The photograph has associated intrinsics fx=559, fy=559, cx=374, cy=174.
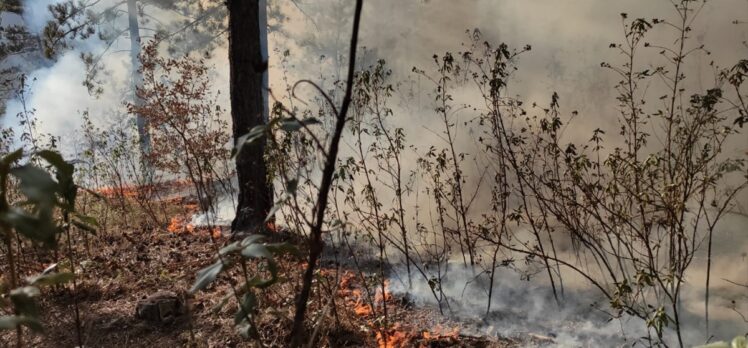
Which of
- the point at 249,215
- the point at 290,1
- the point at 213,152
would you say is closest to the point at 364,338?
the point at 249,215

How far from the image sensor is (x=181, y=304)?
388 cm

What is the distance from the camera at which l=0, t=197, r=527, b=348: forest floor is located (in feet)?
11.2

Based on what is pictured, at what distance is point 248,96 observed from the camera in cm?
571

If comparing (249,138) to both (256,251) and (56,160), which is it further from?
(56,160)

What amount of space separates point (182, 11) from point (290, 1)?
11.7ft

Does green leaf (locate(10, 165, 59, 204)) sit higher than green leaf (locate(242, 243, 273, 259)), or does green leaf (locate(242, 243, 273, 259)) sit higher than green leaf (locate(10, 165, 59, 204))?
green leaf (locate(10, 165, 59, 204))

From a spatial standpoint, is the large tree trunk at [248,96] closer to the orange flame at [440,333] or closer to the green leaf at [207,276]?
the orange flame at [440,333]

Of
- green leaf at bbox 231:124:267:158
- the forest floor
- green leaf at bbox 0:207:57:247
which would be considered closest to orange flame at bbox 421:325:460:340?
the forest floor

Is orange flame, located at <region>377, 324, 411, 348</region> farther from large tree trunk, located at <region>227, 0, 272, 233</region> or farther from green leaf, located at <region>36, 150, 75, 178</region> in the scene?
green leaf, located at <region>36, 150, 75, 178</region>

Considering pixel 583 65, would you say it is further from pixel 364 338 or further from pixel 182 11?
pixel 182 11

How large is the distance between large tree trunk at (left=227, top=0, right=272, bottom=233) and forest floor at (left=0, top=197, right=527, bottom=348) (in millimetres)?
822

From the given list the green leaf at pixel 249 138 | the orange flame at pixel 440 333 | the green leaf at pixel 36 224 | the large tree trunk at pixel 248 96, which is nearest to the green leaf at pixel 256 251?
the green leaf at pixel 249 138

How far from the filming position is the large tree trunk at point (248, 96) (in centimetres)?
554

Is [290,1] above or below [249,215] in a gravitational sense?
above
